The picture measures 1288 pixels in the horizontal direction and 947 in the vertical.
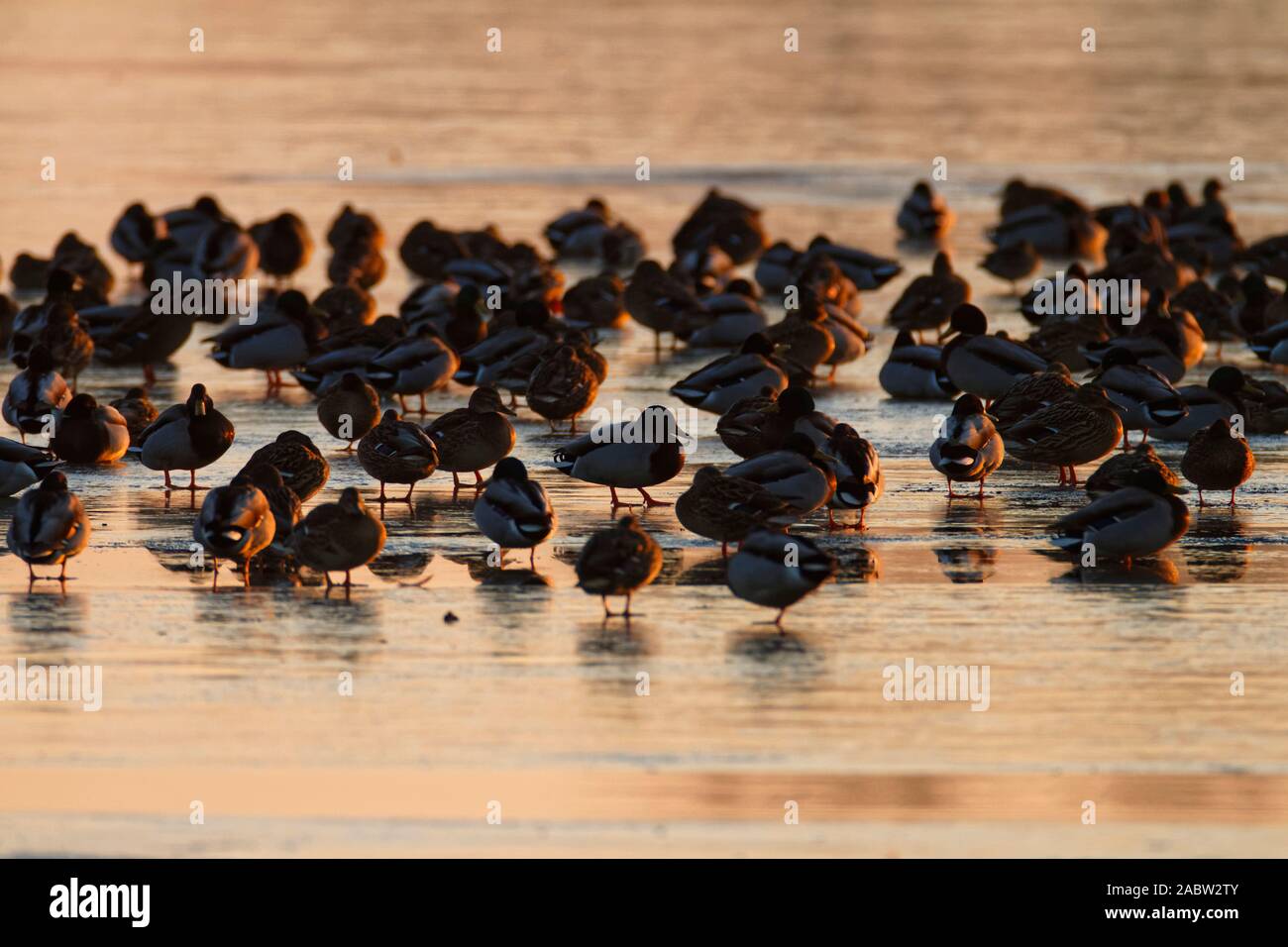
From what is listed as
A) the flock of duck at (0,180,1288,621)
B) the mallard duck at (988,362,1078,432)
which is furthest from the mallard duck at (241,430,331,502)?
the mallard duck at (988,362,1078,432)

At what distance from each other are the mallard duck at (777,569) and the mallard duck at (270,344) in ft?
23.6

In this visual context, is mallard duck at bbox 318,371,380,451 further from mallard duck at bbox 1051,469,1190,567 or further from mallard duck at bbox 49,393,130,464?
mallard duck at bbox 1051,469,1190,567

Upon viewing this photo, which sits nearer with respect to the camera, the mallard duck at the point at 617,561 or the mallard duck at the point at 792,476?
the mallard duck at the point at 617,561

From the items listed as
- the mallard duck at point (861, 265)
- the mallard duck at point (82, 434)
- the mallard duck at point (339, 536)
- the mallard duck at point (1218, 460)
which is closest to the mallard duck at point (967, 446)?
the mallard duck at point (1218, 460)

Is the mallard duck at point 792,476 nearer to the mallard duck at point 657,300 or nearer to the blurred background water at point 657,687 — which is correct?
the blurred background water at point 657,687

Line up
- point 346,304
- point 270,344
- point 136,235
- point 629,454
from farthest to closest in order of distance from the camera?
1. point 136,235
2. point 346,304
3. point 270,344
4. point 629,454

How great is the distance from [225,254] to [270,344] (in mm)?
5665

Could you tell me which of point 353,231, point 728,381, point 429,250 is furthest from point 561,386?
point 353,231

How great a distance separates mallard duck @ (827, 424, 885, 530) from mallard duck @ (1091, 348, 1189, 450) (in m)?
2.73

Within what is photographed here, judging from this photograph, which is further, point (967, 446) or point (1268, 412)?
point (1268, 412)

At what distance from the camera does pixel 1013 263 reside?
22.0 m

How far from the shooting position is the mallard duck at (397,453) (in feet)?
41.8

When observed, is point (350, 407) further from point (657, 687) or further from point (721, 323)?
point (657, 687)

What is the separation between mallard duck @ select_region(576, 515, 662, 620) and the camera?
10.5 m
